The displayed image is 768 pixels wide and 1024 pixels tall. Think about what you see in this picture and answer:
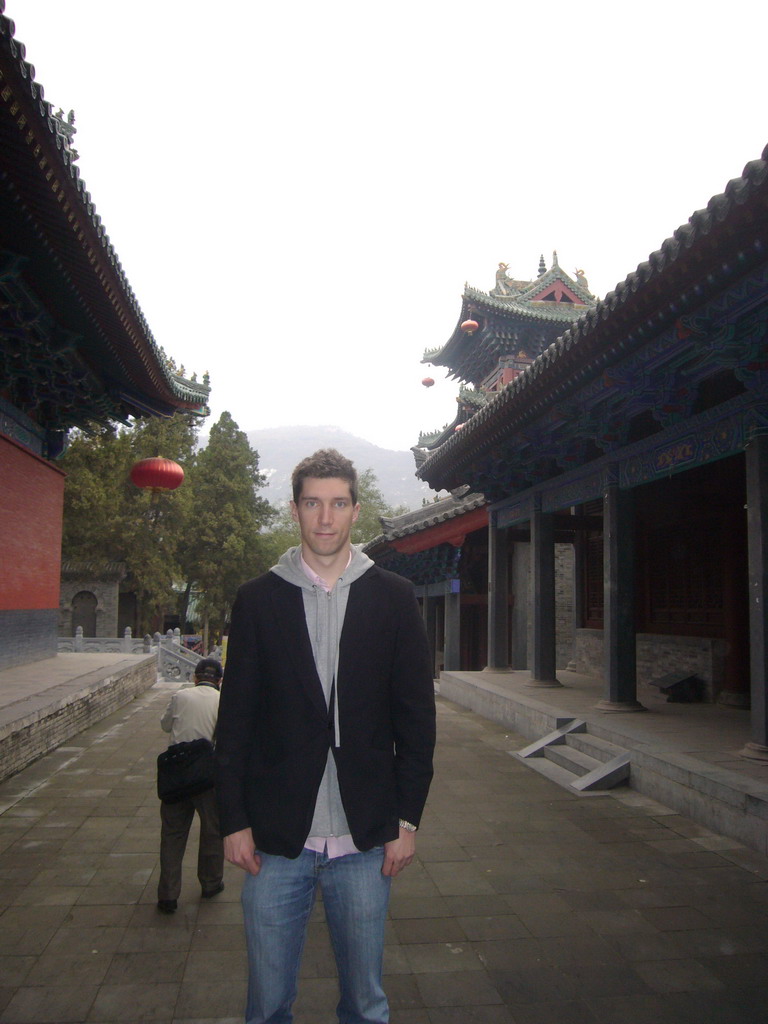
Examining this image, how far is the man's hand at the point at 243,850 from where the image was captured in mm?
1823

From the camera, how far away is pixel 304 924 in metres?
1.89

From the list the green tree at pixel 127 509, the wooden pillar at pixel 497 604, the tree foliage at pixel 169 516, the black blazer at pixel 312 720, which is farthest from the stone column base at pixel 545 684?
the green tree at pixel 127 509

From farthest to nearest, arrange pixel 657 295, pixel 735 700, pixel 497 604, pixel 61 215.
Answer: pixel 497 604 → pixel 735 700 → pixel 61 215 → pixel 657 295

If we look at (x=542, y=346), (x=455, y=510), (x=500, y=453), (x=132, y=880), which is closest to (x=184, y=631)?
(x=542, y=346)

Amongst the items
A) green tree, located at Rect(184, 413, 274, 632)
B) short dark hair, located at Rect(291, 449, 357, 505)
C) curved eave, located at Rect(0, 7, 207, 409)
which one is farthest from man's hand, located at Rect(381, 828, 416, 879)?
green tree, located at Rect(184, 413, 274, 632)

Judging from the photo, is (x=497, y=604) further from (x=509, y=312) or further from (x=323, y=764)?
(x=509, y=312)

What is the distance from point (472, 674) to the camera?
37.4 ft

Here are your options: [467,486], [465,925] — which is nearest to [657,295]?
[465,925]

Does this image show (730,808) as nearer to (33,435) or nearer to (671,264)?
(671,264)

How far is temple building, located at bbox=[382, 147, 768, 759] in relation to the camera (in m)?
4.80

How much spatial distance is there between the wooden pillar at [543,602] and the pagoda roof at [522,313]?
1125 centimetres

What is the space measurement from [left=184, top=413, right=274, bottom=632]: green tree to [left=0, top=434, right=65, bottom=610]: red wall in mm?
17431

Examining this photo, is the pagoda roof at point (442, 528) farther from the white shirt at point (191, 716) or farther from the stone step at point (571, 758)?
the white shirt at point (191, 716)

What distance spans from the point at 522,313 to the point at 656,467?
13.6 meters
